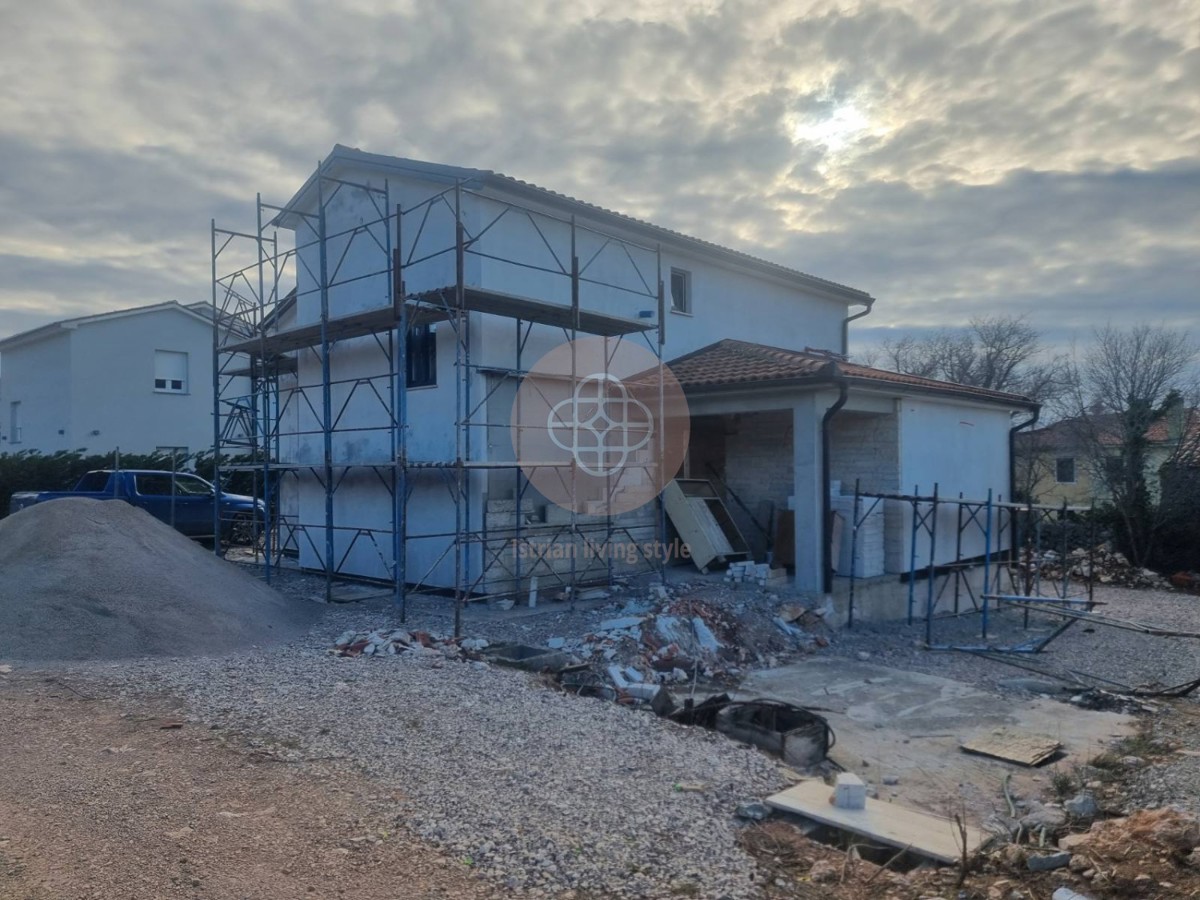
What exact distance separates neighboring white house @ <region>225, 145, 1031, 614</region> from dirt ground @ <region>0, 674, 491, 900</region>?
17.1 ft

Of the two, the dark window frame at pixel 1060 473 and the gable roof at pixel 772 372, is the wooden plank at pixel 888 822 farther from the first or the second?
the dark window frame at pixel 1060 473

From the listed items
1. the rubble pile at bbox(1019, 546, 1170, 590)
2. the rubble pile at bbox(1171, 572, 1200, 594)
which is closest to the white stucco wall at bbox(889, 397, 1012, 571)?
the rubble pile at bbox(1019, 546, 1170, 590)

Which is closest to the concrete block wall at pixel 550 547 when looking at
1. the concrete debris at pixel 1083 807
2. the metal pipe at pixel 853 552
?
the metal pipe at pixel 853 552

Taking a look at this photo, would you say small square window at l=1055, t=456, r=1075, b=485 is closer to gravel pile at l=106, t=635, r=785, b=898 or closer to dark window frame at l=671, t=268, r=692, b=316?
dark window frame at l=671, t=268, r=692, b=316

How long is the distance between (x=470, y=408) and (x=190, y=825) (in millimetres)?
7781

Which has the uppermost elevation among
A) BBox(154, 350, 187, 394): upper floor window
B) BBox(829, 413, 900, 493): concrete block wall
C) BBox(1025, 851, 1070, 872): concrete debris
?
BBox(154, 350, 187, 394): upper floor window

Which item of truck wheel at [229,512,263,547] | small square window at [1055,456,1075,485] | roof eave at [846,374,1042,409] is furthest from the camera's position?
small square window at [1055,456,1075,485]

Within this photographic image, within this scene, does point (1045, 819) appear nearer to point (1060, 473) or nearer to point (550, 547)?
point (550, 547)

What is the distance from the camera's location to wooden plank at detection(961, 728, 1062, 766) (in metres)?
6.55

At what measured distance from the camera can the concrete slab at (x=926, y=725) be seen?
6.00 m

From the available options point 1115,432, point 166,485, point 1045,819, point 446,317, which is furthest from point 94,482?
point 1115,432

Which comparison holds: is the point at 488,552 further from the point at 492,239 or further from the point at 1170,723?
the point at 1170,723

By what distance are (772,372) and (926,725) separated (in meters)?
5.59

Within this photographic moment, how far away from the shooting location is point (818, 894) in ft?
13.2
